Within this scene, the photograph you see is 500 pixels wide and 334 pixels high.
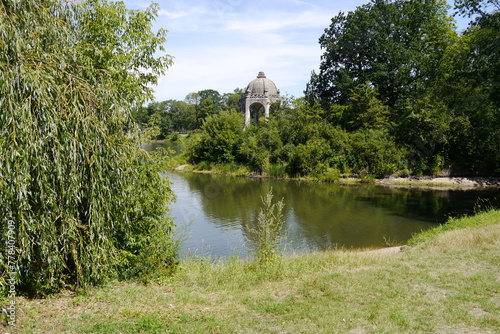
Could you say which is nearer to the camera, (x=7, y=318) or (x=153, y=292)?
(x=7, y=318)

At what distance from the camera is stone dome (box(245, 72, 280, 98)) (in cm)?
5766

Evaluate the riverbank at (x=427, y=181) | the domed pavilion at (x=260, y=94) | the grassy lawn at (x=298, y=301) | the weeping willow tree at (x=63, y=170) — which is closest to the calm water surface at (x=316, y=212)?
the riverbank at (x=427, y=181)

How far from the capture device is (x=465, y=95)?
26750 millimetres

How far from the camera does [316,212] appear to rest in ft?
68.8

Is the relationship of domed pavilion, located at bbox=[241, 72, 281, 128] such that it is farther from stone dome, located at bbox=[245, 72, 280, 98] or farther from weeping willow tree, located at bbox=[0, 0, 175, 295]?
weeping willow tree, located at bbox=[0, 0, 175, 295]

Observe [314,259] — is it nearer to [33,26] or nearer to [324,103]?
[33,26]

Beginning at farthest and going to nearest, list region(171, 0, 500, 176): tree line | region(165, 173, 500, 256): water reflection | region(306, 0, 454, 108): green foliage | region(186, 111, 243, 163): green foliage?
1. region(186, 111, 243, 163): green foliage
2. region(306, 0, 454, 108): green foliage
3. region(171, 0, 500, 176): tree line
4. region(165, 173, 500, 256): water reflection

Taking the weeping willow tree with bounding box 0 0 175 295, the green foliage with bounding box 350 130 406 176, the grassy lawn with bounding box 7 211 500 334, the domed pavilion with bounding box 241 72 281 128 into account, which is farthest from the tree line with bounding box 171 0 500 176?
the weeping willow tree with bounding box 0 0 175 295

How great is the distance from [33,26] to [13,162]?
2869mm

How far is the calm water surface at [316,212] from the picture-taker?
50.4ft

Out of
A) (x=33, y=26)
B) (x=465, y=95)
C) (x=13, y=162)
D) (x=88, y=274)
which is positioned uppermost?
(x=465, y=95)

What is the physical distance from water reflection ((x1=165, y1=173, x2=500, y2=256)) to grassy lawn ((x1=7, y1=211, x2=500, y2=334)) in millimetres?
4051

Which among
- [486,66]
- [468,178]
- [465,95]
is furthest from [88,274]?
[468,178]

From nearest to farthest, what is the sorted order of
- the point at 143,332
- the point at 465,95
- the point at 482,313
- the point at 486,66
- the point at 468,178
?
the point at 143,332
the point at 482,313
the point at 486,66
the point at 465,95
the point at 468,178
